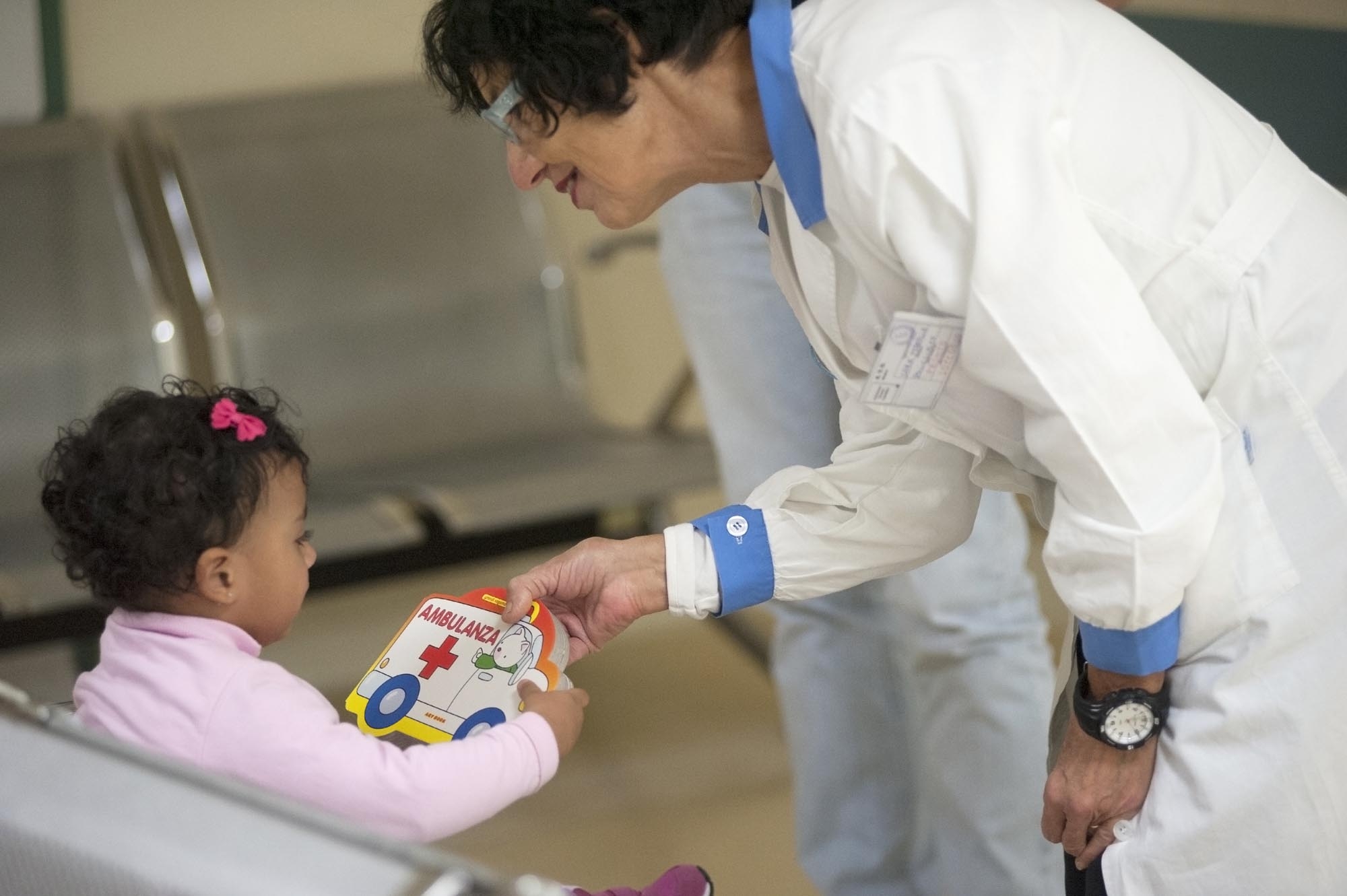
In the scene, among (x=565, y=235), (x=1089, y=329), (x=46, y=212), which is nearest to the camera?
(x=1089, y=329)

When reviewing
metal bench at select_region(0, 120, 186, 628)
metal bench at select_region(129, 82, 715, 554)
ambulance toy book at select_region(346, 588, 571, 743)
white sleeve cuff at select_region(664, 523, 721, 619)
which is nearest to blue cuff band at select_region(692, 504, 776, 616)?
white sleeve cuff at select_region(664, 523, 721, 619)

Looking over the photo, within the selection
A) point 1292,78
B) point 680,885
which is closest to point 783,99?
point 680,885

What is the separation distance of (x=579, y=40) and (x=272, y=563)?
50cm

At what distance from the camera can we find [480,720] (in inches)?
46.3

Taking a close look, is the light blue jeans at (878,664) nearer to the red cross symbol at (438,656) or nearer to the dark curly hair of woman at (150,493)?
the red cross symbol at (438,656)

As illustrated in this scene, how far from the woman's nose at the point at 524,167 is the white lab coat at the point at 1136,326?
191 mm

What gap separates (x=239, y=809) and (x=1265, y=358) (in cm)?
78

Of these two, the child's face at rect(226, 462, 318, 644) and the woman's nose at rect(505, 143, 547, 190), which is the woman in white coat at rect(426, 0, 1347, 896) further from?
the child's face at rect(226, 462, 318, 644)

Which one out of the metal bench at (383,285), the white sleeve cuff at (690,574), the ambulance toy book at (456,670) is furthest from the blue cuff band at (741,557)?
the metal bench at (383,285)

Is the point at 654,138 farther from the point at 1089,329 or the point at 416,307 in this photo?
the point at 416,307

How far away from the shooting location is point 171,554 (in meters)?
1.14

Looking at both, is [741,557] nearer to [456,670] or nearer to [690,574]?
[690,574]

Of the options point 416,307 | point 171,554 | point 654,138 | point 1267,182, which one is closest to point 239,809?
point 171,554

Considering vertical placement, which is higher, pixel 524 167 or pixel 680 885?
pixel 524 167
